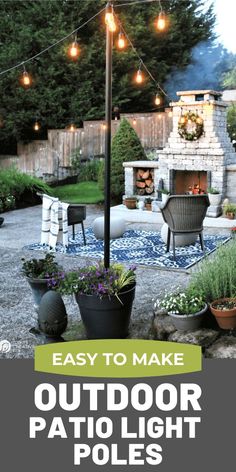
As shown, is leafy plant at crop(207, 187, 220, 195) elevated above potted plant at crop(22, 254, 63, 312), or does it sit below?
above

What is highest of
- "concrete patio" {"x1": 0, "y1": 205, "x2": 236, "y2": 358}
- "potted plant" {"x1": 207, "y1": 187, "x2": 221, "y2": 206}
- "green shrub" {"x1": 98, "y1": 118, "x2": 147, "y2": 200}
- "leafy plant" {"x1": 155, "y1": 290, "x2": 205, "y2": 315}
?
"green shrub" {"x1": 98, "y1": 118, "x2": 147, "y2": 200}

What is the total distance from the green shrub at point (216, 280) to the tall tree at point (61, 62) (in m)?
17.0

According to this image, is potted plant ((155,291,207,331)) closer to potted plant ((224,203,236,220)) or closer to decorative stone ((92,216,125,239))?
decorative stone ((92,216,125,239))

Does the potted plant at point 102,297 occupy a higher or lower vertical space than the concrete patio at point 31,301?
higher

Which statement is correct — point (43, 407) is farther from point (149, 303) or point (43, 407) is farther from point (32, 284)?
point (149, 303)

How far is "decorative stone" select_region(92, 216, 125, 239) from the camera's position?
9672 mm

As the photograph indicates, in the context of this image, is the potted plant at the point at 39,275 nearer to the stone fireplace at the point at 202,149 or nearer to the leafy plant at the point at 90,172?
the stone fireplace at the point at 202,149

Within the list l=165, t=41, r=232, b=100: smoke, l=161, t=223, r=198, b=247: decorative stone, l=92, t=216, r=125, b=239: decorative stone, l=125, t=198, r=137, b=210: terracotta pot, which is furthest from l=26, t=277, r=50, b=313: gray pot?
l=165, t=41, r=232, b=100: smoke

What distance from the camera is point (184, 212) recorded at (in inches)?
336

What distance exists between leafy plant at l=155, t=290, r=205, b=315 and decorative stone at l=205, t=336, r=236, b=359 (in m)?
0.37

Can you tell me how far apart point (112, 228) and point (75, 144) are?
1057 centimetres

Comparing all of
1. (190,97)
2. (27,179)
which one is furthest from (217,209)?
(27,179)

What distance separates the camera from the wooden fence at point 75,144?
1867 centimetres

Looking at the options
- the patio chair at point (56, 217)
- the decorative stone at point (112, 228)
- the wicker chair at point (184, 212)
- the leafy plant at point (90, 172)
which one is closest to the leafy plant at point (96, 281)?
Result: the wicker chair at point (184, 212)
